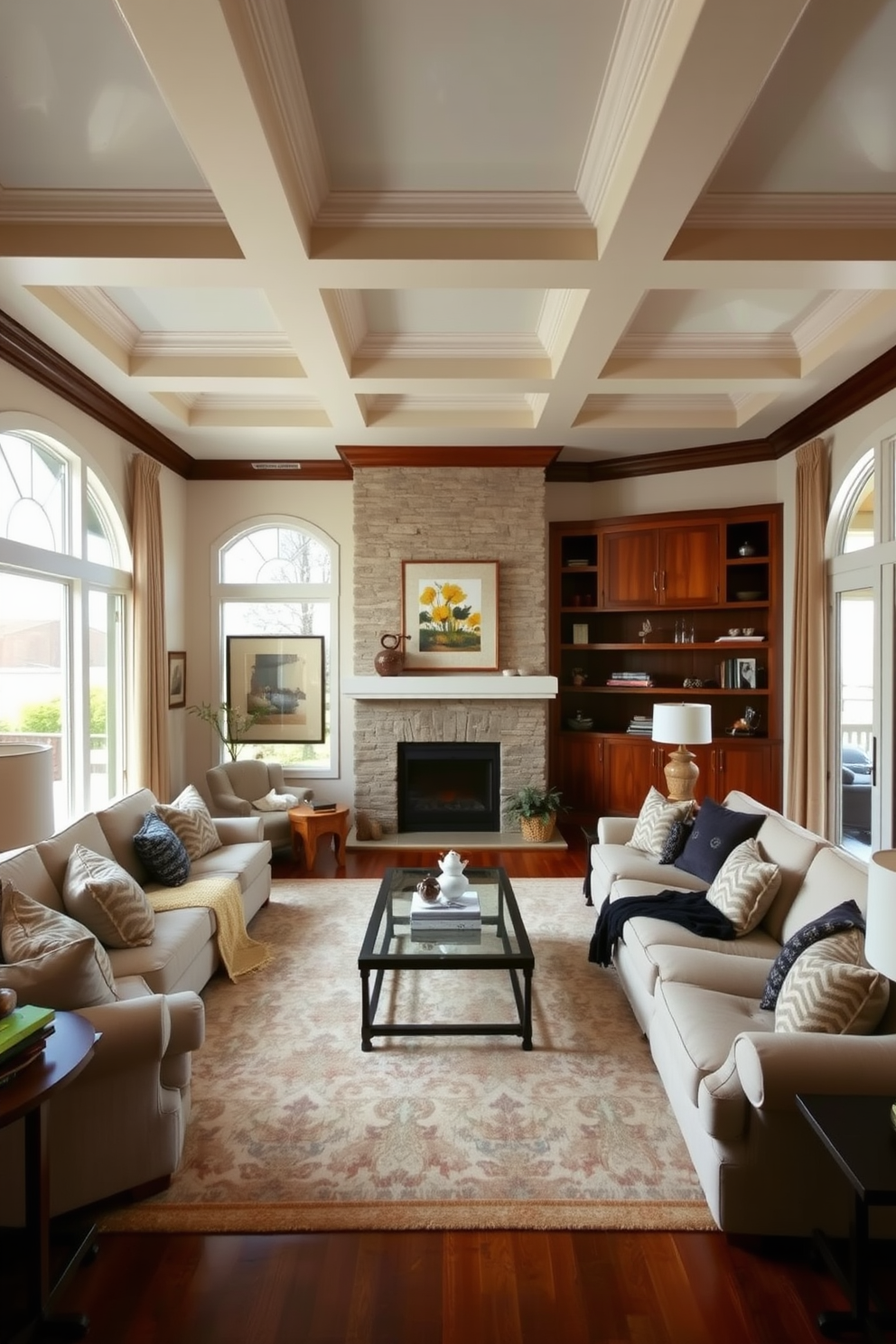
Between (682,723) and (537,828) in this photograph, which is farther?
(537,828)

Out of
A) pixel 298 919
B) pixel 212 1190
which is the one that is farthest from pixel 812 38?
pixel 298 919

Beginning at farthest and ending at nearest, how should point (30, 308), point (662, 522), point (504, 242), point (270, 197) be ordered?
point (662, 522)
point (30, 308)
point (504, 242)
point (270, 197)

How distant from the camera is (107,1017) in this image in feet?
6.93

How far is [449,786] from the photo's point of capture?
6535mm

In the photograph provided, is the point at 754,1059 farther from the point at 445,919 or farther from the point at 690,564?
the point at 690,564

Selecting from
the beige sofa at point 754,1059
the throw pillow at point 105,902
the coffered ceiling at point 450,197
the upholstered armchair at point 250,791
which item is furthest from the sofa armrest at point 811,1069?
the upholstered armchair at point 250,791

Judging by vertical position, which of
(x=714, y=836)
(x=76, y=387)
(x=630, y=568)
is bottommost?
(x=714, y=836)

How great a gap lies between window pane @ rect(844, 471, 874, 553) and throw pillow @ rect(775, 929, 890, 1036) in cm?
361

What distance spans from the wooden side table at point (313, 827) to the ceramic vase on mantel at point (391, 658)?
4.28 feet

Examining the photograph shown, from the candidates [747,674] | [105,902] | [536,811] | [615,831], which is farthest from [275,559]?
[747,674]

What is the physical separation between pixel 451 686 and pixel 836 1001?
435cm

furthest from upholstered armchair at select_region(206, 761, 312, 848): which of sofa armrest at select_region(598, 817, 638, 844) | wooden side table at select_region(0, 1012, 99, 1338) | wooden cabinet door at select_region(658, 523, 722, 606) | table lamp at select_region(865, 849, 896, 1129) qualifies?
table lamp at select_region(865, 849, 896, 1129)

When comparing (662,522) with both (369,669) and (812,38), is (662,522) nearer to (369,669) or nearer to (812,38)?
(369,669)

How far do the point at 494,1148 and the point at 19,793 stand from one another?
1.97 meters
